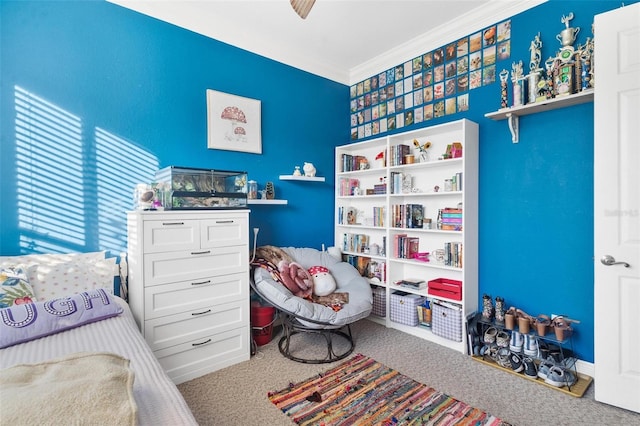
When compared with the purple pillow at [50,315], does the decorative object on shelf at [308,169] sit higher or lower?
higher

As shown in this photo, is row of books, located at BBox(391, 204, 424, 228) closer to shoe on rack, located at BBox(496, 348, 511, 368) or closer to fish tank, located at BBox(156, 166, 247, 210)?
shoe on rack, located at BBox(496, 348, 511, 368)

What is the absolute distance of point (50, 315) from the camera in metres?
1.62

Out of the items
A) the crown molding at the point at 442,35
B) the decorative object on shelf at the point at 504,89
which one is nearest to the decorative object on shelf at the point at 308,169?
the crown molding at the point at 442,35

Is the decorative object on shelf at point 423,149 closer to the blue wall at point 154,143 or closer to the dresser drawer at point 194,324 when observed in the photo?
the blue wall at point 154,143

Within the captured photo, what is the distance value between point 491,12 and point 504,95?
0.76 m

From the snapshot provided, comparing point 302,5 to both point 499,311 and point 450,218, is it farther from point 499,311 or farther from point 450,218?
point 499,311

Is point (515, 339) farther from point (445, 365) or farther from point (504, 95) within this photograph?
point (504, 95)

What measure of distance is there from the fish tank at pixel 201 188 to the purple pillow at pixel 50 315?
0.77 meters

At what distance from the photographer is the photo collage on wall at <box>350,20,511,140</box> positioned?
277cm

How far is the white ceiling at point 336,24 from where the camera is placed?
262cm

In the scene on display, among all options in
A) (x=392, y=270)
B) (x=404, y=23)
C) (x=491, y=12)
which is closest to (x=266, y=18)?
(x=404, y=23)

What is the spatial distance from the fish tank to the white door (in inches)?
98.8

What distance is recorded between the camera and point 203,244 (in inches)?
91.5

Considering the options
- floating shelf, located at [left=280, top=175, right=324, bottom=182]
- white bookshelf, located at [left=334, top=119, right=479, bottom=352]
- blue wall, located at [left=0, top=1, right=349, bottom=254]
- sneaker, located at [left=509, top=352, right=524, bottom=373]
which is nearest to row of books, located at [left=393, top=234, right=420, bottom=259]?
white bookshelf, located at [left=334, top=119, right=479, bottom=352]
